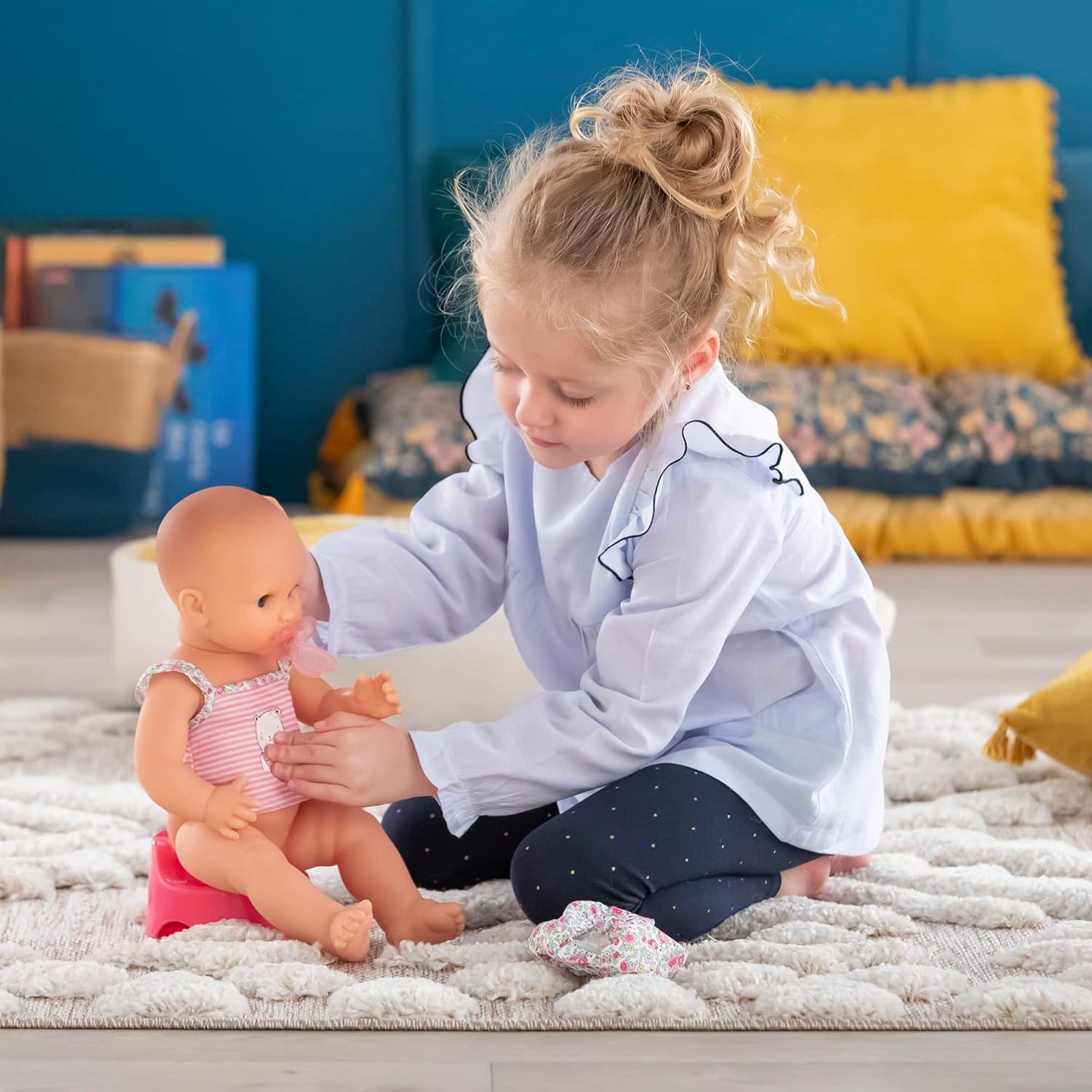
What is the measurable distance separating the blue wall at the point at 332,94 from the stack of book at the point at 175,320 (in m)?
0.35

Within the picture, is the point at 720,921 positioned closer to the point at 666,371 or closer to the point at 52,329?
the point at 666,371

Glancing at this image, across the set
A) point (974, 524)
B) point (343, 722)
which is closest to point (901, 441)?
point (974, 524)

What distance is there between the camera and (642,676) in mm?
1034

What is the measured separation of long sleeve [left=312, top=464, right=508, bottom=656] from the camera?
1.16 meters

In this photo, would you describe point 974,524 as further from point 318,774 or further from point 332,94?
point 318,774

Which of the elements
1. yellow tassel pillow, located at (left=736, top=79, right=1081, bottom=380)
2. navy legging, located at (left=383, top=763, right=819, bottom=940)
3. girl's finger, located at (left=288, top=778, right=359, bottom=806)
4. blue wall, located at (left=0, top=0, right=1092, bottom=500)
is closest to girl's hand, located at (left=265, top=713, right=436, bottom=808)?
girl's finger, located at (left=288, top=778, right=359, bottom=806)

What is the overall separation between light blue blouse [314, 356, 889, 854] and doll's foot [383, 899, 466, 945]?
88 mm

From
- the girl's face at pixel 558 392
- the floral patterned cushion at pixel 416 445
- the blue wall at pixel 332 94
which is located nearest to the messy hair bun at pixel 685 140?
the girl's face at pixel 558 392

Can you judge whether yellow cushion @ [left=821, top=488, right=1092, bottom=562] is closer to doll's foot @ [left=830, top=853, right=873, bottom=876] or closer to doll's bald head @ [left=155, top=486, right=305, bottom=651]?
doll's foot @ [left=830, top=853, right=873, bottom=876]

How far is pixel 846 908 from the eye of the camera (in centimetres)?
112

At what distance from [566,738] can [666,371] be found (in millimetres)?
259

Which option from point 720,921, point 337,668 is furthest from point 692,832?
point 337,668

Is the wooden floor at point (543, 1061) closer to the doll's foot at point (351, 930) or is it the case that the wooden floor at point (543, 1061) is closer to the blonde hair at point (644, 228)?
the doll's foot at point (351, 930)

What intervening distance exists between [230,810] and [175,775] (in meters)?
0.04
